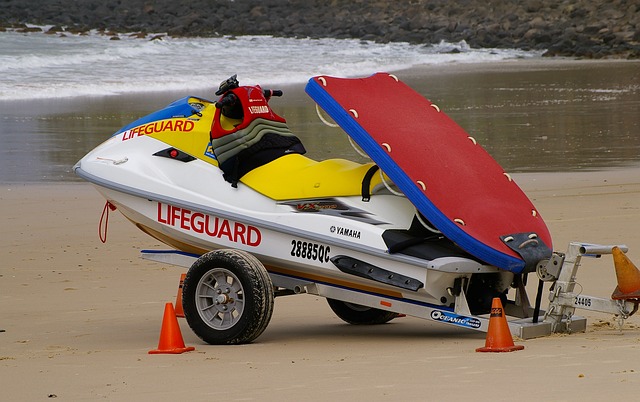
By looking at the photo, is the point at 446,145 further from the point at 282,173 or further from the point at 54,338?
the point at 54,338

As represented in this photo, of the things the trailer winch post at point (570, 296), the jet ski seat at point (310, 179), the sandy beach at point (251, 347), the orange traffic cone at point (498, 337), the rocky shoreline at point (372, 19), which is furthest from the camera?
the rocky shoreline at point (372, 19)

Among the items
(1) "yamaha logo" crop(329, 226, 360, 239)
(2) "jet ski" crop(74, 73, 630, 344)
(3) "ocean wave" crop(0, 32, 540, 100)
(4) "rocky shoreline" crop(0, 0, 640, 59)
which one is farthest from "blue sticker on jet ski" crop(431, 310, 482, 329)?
(4) "rocky shoreline" crop(0, 0, 640, 59)

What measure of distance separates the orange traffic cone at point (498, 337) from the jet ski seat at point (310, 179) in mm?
1309

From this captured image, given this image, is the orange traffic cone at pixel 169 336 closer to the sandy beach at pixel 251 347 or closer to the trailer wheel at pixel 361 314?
the sandy beach at pixel 251 347

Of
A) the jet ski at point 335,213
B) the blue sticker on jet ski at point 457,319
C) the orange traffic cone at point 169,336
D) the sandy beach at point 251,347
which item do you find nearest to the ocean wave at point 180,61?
the sandy beach at point 251,347

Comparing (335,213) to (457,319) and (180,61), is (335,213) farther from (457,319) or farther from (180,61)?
(180,61)

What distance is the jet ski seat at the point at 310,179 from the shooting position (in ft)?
24.7

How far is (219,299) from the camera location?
7355 mm

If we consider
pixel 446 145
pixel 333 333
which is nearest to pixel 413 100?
pixel 446 145

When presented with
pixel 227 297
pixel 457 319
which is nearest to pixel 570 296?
pixel 457 319

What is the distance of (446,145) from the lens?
7.80 metres

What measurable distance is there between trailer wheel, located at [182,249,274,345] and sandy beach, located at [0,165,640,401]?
4.8 inches

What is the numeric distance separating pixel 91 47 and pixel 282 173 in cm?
3670

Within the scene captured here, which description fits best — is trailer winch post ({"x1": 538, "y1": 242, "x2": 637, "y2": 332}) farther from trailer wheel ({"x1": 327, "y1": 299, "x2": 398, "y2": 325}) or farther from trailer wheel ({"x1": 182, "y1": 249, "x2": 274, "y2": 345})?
trailer wheel ({"x1": 182, "y1": 249, "x2": 274, "y2": 345})
